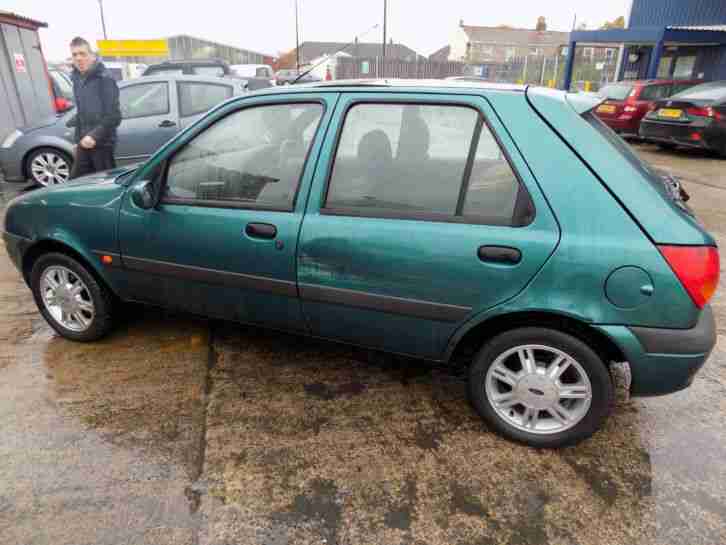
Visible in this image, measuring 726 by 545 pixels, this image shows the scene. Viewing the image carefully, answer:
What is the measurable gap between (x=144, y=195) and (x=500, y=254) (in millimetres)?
1897

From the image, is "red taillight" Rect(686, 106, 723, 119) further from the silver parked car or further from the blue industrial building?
the silver parked car

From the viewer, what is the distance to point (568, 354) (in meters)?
2.34

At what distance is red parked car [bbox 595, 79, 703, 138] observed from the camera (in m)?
12.0

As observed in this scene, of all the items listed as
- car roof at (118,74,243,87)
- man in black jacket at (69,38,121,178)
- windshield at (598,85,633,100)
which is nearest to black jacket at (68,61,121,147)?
man in black jacket at (69,38,121,178)

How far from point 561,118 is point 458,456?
159 cm

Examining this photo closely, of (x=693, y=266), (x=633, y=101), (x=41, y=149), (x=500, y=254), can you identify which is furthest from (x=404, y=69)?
(x=693, y=266)

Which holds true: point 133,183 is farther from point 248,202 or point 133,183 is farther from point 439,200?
point 439,200

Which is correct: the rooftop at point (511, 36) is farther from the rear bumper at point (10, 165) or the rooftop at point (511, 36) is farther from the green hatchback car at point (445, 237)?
the green hatchback car at point (445, 237)

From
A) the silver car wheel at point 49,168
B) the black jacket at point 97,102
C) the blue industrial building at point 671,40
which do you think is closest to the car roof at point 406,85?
the black jacket at point 97,102

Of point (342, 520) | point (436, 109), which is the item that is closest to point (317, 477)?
point (342, 520)

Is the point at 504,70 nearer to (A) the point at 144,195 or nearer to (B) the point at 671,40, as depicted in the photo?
(B) the point at 671,40

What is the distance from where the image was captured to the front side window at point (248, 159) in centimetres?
270

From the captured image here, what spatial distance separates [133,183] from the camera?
304cm

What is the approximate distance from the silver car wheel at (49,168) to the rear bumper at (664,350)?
7365mm
